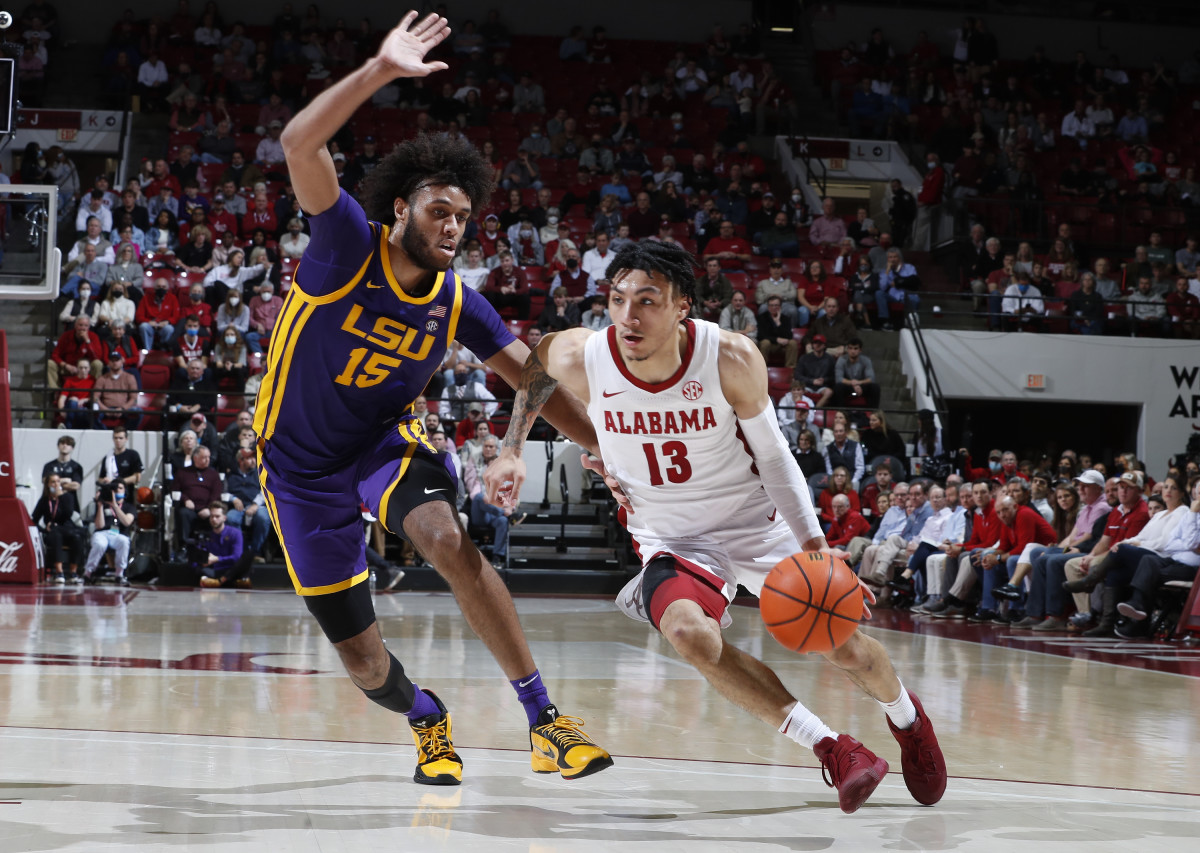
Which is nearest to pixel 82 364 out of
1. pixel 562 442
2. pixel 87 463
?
pixel 87 463

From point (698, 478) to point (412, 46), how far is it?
5.40 feet

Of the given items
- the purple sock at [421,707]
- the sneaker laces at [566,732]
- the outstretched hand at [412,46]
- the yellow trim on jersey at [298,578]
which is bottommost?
the purple sock at [421,707]

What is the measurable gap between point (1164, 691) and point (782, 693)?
161 inches

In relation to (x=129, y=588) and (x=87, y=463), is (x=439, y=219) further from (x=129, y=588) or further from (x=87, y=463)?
(x=87, y=463)

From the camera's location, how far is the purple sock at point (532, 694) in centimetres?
411

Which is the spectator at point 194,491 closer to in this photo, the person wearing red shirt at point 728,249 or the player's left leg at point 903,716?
the person wearing red shirt at point 728,249

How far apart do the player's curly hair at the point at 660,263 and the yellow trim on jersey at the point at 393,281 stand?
1.99 ft

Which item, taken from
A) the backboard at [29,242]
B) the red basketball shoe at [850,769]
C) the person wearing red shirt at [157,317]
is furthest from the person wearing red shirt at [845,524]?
the red basketball shoe at [850,769]

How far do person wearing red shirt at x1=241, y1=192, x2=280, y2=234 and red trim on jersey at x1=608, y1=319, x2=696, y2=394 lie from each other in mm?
14388

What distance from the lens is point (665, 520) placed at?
14.2 ft

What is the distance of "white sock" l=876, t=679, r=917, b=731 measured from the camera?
414cm

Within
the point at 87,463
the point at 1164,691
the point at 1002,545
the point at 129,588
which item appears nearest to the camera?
the point at 1164,691

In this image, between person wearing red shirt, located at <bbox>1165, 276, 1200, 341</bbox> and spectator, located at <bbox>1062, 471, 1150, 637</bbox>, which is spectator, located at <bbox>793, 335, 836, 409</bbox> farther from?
person wearing red shirt, located at <bbox>1165, 276, 1200, 341</bbox>

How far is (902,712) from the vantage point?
13.6 ft
